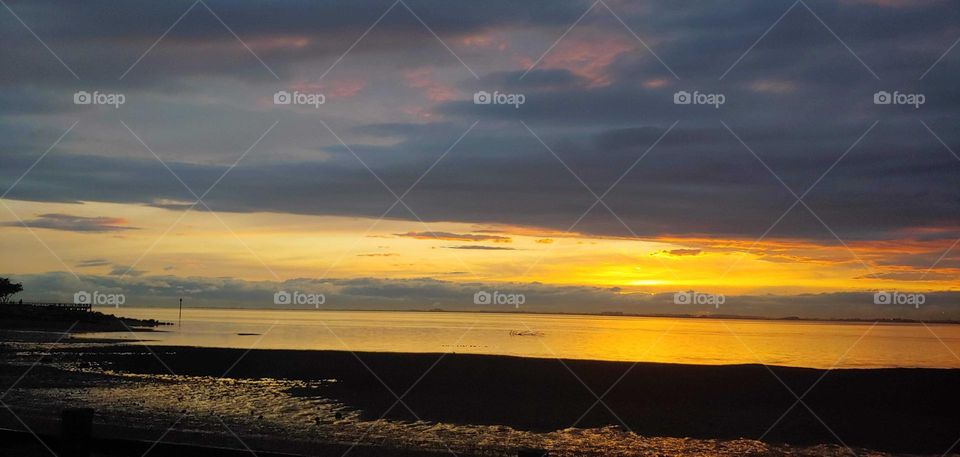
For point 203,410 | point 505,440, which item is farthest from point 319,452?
point 203,410

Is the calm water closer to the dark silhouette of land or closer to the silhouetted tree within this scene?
the dark silhouette of land

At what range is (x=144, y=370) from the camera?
30641 mm

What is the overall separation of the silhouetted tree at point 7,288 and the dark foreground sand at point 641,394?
85058 millimetres

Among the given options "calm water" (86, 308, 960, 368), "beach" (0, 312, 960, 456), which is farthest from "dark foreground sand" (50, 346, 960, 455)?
"calm water" (86, 308, 960, 368)

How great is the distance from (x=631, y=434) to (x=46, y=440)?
46.4ft

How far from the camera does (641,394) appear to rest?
24969 mm

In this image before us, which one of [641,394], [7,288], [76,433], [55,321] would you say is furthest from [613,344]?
[7,288]

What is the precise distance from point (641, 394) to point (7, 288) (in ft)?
370

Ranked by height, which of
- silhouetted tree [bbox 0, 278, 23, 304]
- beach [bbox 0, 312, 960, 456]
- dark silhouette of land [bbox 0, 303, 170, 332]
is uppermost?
silhouetted tree [bbox 0, 278, 23, 304]

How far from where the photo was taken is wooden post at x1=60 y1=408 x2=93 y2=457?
23.9 feet

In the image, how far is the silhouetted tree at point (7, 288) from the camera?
349 ft

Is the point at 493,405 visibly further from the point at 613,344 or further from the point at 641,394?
the point at 613,344

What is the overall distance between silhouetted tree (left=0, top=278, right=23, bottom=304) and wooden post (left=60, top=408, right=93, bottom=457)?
118m

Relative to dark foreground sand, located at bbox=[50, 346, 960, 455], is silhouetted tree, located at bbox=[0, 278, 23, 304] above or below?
above
